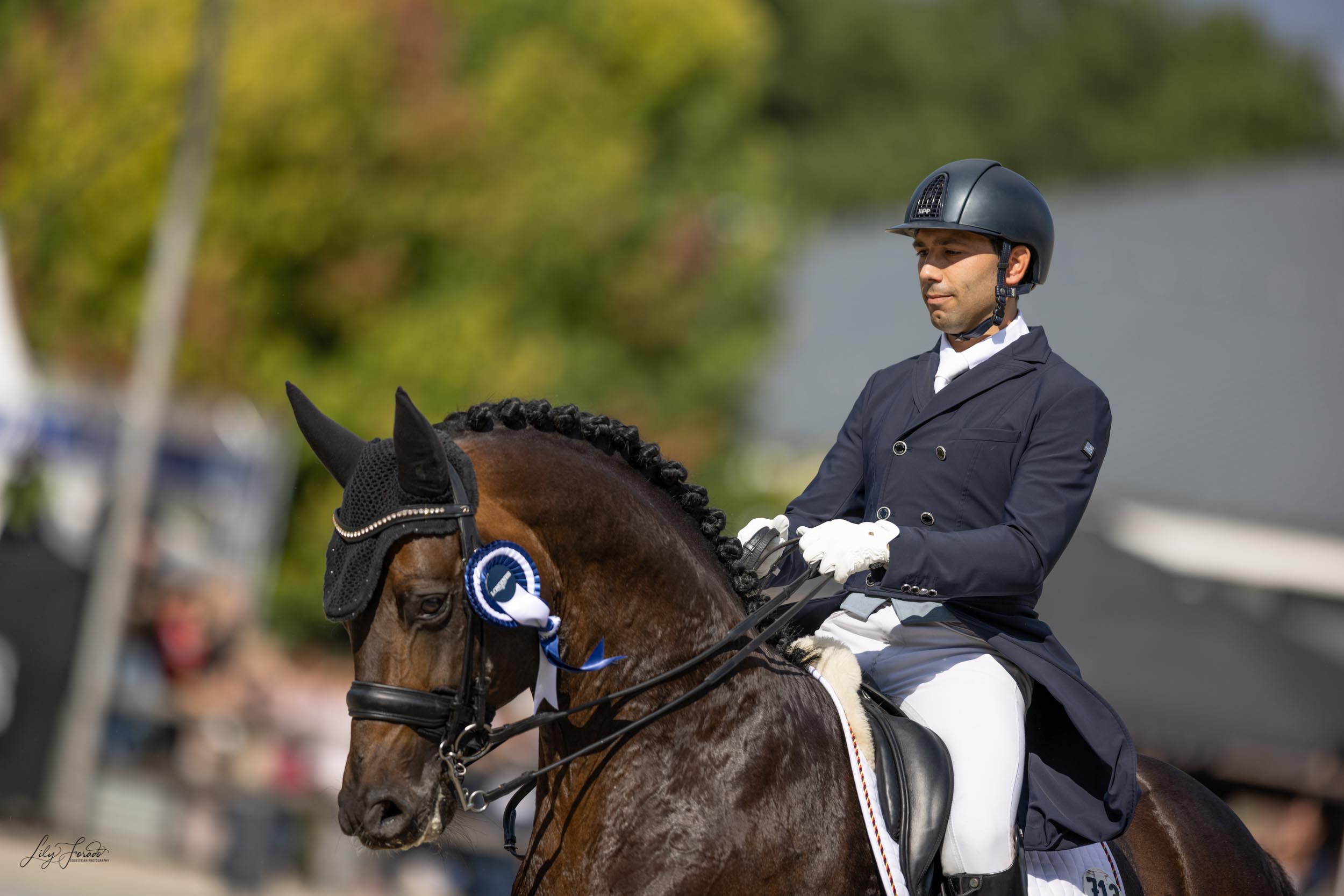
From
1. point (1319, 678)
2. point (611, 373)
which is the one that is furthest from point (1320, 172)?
point (1319, 678)

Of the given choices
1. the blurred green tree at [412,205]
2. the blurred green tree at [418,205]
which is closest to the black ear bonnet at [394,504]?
the blurred green tree at [418,205]

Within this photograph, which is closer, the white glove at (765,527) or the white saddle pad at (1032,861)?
the white saddle pad at (1032,861)

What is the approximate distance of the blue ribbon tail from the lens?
3393 millimetres

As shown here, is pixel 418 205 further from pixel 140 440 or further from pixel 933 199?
pixel 933 199

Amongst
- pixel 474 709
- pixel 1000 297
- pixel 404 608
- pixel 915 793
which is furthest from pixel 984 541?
pixel 404 608

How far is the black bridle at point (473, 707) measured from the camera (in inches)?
125

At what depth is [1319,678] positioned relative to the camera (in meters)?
12.3

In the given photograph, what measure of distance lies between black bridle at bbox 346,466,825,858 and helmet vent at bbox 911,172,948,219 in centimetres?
120

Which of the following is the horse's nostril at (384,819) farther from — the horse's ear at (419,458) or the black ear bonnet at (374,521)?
the horse's ear at (419,458)

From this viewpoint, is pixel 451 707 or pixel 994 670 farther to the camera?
pixel 994 670

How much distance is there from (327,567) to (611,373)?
1817 cm

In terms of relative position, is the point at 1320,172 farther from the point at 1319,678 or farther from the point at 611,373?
the point at 1319,678

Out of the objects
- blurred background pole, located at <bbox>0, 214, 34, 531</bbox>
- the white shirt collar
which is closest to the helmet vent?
the white shirt collar

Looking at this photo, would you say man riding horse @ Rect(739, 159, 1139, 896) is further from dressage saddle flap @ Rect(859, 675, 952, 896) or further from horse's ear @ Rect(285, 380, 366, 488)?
horse's ear @ Rect(285, 380, 366, 488)
